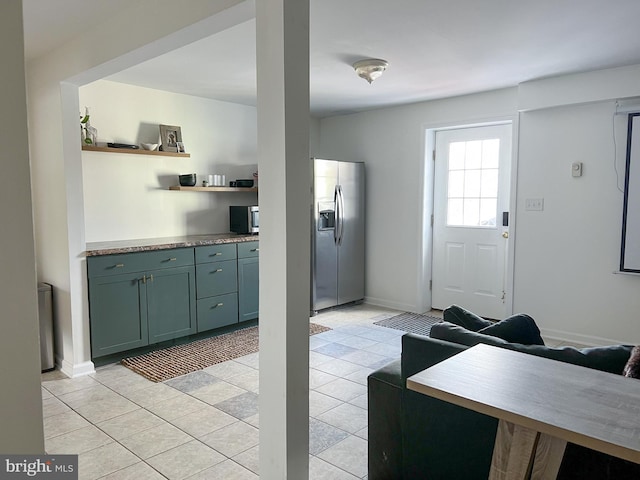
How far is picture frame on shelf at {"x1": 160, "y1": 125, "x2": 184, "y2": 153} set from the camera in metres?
4.53

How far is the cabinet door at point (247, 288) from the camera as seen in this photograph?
4.59 m

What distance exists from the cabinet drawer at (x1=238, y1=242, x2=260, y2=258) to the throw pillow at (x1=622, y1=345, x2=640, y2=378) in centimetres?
357

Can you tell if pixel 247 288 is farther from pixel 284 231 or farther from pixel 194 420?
pixel 284 231

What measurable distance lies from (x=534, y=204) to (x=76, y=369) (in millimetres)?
4225

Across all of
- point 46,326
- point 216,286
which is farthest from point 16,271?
point 216,286

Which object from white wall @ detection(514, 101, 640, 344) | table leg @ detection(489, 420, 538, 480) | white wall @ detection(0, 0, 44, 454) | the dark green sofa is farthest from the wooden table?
white wall @ detection(514, 101, 640, 344)

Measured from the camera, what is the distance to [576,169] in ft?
13.4

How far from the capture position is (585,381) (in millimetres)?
1260

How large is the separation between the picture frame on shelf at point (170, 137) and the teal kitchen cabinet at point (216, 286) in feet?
3.64

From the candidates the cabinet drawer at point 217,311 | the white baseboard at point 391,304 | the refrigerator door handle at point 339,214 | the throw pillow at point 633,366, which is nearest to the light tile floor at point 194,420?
the cabinet drawer at point 217,311

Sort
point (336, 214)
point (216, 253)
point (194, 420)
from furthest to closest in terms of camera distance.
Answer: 1. point (336, 214)
2. point (216, 253)
3. point (194, 420)

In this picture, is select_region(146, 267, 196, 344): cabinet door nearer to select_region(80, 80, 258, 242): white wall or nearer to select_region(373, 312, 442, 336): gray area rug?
select_region(80, 80, 258, 242): white wall

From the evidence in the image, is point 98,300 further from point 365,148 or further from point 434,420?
point 365,148

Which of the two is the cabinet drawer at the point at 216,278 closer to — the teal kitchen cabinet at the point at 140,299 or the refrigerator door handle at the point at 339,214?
the teal kitchen cabinet at the point at 140,299
